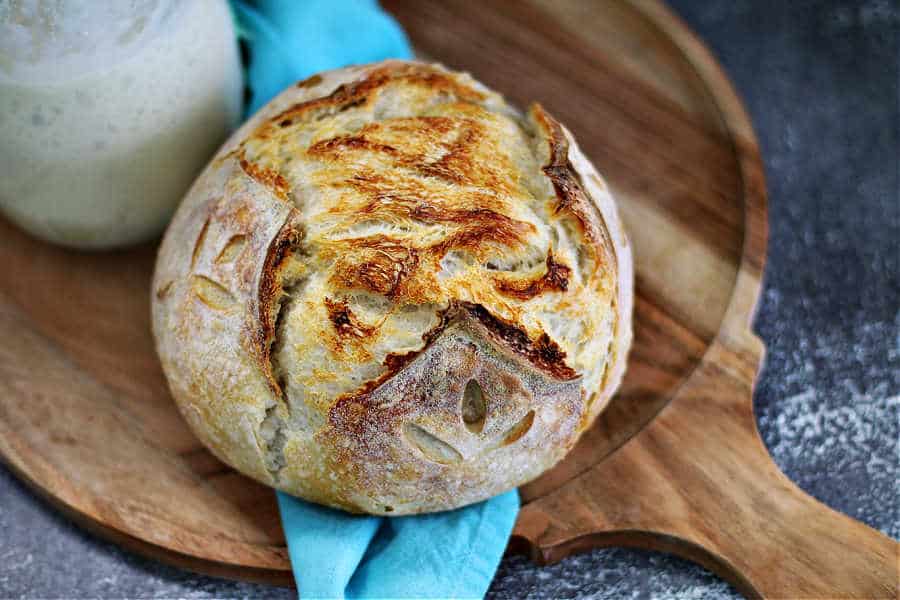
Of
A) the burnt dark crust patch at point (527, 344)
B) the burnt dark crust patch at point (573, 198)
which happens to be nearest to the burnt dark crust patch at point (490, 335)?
the burnt dark crust patch at point (527, 344)

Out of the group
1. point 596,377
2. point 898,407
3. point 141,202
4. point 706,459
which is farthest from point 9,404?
point 898,407

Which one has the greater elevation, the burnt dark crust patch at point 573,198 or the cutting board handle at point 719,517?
the burnt dark crust patch at point 573,198

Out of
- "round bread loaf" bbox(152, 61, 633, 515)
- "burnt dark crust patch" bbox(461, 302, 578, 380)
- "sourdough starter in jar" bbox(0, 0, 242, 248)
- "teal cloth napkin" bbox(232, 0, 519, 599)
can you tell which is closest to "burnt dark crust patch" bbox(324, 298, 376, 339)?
"round bread loaf" bbox(152, 61, 633, 515)

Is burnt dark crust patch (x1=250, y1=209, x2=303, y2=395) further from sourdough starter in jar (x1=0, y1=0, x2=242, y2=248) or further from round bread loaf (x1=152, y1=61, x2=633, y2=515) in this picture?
sourdough starter in jar (x1=0, y1=0, x2=242, y2=248)

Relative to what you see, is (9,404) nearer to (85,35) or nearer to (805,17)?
(85,35)

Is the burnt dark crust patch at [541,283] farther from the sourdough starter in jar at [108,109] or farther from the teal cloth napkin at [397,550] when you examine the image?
the sourdough starter in jar at [108,109]

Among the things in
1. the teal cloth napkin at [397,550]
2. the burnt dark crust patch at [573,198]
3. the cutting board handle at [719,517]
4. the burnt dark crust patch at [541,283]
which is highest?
the burnt dark crust patch at [573,198]

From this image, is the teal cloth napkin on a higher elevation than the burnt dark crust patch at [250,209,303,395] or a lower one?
lower
